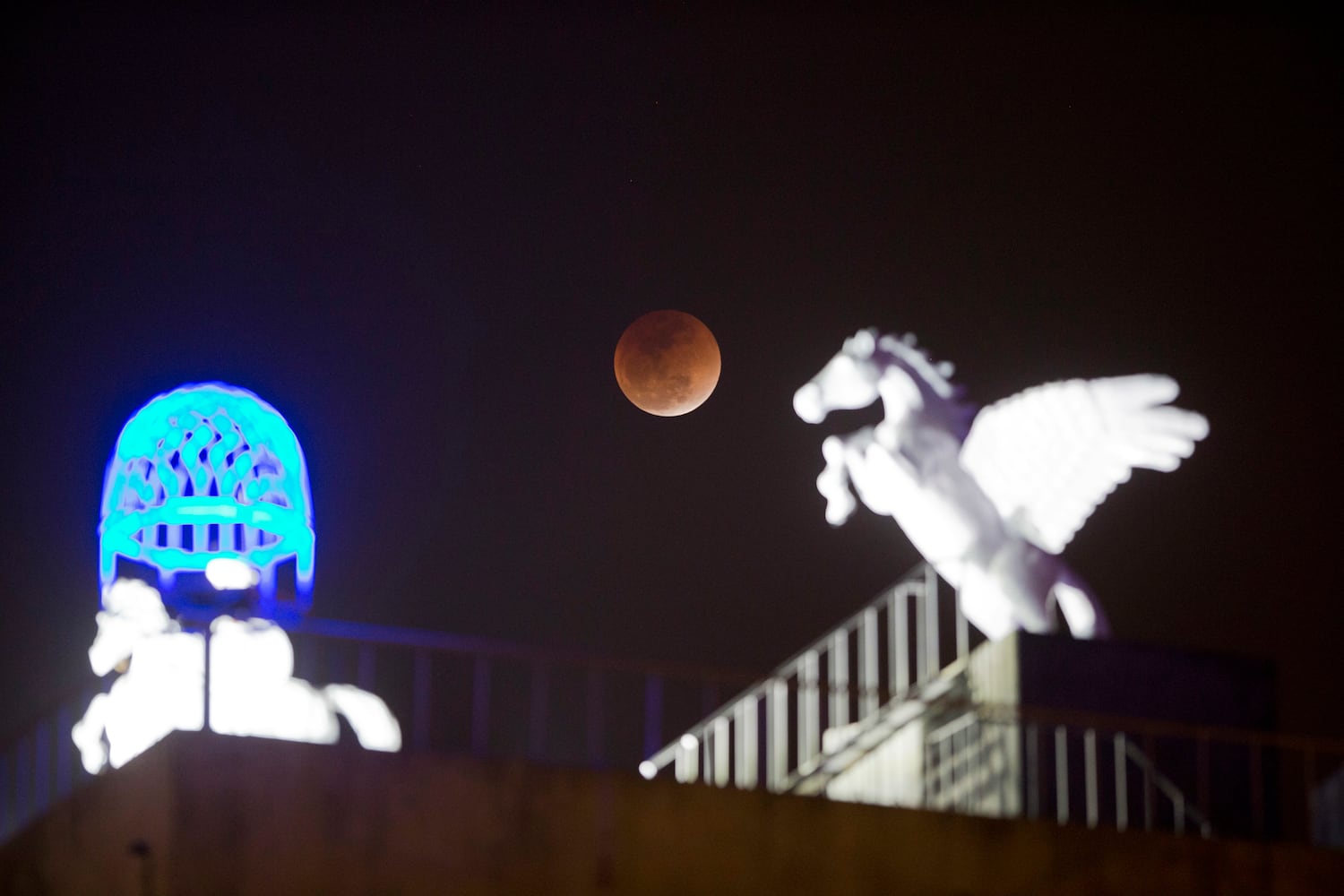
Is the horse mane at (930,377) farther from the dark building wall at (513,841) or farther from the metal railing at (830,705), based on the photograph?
the dark building wall at (513,841)

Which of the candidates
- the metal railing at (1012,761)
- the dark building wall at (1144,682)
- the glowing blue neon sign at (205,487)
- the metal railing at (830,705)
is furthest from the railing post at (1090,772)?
the glowing blue neon sign at (205,487)

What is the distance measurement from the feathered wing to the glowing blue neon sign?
5.29m

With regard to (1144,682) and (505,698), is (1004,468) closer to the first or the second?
(1144,682)

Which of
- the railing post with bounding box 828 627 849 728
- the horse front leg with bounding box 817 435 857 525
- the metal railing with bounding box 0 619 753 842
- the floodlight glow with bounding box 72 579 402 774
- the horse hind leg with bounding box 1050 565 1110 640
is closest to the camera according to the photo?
the floodlight glow with bounding box 72 579 402 774

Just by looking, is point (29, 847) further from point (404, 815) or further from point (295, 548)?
point (295, 548)

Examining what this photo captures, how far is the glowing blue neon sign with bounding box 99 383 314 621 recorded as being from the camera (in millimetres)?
16922

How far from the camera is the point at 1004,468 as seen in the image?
16906 millimetres

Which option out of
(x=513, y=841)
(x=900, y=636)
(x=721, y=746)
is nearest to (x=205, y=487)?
(x=721, y=746)

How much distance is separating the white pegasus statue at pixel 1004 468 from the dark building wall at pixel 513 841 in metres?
3.03

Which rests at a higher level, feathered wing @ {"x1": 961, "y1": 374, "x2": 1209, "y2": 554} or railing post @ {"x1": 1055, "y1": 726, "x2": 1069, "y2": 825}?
feathered wing @ {"x1": 961, "y1": 374, "x2": 1209, "y2": 554}

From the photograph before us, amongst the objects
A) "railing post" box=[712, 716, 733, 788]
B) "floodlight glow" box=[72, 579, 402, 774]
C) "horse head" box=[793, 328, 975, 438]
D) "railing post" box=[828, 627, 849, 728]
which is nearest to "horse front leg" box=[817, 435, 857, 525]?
"horse head" box=[793, 328, 975, 438]

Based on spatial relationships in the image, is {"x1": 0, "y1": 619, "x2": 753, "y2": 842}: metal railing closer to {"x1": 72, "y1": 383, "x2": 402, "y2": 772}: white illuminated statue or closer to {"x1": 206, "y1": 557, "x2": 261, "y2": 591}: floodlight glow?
{"x1": 206, "y1": 557, "x2": 261, "y2": 591}: floodlight glow

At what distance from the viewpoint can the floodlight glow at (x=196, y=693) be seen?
12.4m

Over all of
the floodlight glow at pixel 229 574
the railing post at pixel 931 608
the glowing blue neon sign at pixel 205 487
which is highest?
the glowing blue neon sign at pixel 205 487
